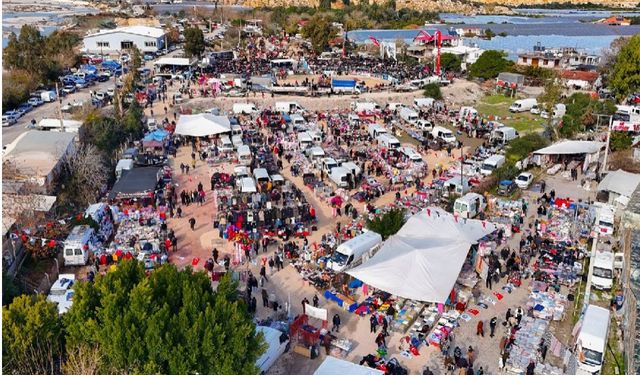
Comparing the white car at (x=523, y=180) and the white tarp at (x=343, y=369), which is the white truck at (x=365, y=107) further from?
the white tarp at (x=343, y=369)

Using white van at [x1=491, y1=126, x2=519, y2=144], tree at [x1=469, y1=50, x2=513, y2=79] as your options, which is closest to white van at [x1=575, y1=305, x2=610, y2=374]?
white van at [x1=491, y1=126, x2=519, y2=144]

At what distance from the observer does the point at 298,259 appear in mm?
17516

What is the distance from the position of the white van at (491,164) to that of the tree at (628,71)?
17.4 metres

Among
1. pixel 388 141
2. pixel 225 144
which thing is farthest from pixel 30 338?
pixel 388 141

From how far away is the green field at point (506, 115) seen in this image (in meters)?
34.8

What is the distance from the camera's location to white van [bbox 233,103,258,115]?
3525 centimetres

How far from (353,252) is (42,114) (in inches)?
991

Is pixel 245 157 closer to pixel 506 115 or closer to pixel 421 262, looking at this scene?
pixel 421 262

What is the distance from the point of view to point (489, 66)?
47.4m

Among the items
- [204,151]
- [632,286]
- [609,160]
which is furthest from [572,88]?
[632,286]

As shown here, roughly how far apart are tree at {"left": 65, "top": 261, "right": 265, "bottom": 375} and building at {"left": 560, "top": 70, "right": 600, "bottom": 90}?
42.4 metres

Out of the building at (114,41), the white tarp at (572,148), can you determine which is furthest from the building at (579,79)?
the building at (114,41)

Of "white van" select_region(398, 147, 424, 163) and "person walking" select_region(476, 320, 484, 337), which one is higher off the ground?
"white van" select_region(398, 147, 424, 163)

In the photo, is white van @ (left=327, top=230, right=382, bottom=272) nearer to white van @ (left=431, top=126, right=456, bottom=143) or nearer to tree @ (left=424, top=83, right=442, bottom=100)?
white van @ (left=431, top=126, right=456, bottom=143)
